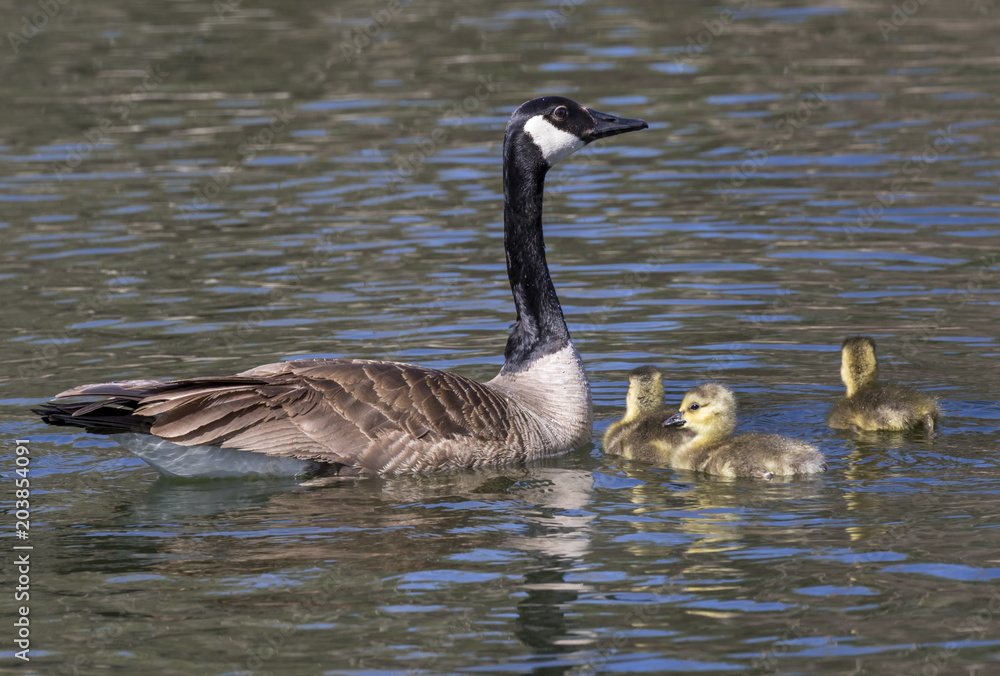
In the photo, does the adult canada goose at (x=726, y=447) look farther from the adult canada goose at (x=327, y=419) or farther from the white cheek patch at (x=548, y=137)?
the white cheek patch at (x=548, y=137)

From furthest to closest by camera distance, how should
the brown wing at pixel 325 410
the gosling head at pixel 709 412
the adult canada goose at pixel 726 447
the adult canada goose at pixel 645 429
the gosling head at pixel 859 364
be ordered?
the gosling head at pixel 859 364, the adult canada goose at pixel 645 429, the gosling head at pixel 709 412, the brown wing at pixel 325 410, the adult canada goose at pixel 726 447

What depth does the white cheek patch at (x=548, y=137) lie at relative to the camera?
12.2 metres

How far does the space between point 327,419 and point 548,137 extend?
323 cm

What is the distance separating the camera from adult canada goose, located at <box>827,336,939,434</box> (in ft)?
36.9

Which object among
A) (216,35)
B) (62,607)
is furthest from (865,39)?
(62,607)

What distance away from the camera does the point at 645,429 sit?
11352 mm

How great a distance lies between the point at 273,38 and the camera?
2941 cm

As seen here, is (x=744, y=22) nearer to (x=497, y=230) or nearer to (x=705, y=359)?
(x=497, y=230)

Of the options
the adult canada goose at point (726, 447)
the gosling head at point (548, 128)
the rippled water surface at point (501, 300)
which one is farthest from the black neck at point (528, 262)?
the adult canada goose at point (726, 447)

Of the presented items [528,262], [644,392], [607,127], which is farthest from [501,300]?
[644,392]

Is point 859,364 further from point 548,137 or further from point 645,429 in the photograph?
point 548,137

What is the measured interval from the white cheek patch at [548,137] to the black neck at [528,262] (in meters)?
0.06

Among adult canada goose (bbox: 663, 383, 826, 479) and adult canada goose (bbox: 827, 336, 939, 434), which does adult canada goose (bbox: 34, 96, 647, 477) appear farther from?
adult canada goose (bbox: 827, 336, 939, 434)

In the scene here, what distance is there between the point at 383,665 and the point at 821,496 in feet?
12.2
